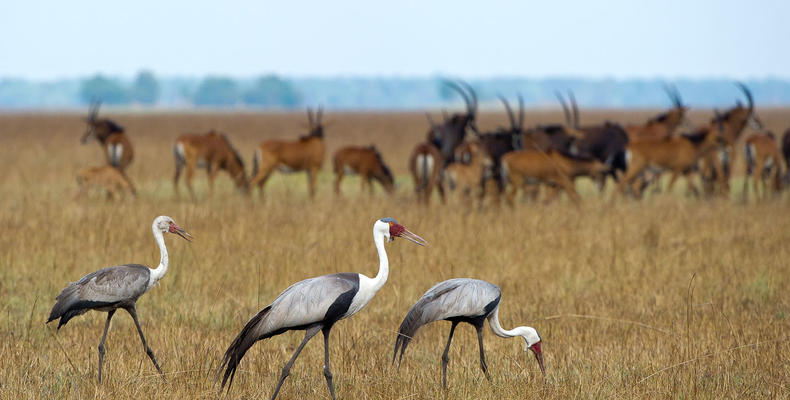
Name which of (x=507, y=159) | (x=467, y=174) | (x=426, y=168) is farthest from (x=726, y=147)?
(x=426, y=168)

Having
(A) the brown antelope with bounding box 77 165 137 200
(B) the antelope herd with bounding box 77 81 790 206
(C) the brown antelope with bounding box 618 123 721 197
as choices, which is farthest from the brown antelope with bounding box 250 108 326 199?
(C) the brown antelope with bounding box 618 123 721 197

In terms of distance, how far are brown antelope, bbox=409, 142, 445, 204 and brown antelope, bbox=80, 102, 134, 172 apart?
5474 mm

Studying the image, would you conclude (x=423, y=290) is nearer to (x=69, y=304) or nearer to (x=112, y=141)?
(x=69, y=304)

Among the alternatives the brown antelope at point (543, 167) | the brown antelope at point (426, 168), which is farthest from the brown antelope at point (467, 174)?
the brown antelope at point (543, 167)

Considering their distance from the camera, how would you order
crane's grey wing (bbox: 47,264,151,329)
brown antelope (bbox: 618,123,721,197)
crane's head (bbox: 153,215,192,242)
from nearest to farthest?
crane's grey wing (bbox: 47,264,151,329)
crane's head (bbox: 153,215,192,242)
brown antelope (bbox: 618,123,721,197)

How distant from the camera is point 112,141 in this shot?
16.4 meters

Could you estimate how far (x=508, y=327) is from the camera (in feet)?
21.8

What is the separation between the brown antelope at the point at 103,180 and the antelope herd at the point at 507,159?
16 millimetres

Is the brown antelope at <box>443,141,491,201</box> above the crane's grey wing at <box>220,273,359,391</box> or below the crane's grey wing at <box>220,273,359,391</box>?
below

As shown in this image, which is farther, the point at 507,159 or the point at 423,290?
the point at 507,159

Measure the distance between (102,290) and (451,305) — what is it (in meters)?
1.97

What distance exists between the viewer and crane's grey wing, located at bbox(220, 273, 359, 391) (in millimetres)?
4551

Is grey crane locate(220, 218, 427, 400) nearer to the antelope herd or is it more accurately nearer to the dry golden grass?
the dry golden grass

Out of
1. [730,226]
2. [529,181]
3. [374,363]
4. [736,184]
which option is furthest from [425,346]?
[736,184]
